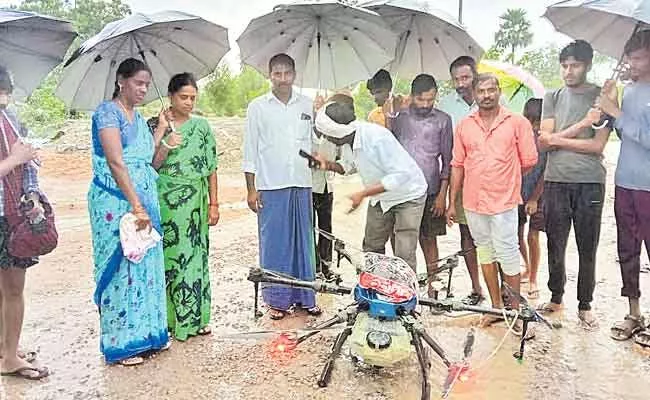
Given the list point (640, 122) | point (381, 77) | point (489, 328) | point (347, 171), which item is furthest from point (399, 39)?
point (489, 328)

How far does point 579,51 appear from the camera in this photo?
421cm

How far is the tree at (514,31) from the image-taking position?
39.0 meters

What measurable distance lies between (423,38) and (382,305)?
2586mm

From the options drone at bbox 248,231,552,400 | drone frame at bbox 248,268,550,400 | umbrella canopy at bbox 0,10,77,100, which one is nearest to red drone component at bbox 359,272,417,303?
drone at bbox 248,231,552,400

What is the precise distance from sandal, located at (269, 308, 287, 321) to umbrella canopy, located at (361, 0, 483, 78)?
223 centimetres

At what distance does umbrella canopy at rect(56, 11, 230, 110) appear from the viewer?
3.55 metres

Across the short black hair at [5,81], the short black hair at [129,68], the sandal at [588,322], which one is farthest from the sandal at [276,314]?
the short black hair at [5,81]

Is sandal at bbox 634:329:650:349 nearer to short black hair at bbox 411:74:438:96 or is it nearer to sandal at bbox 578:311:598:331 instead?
sandal at bbox 578:311:598:331

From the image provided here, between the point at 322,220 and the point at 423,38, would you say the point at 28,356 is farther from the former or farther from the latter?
the point at 423,38

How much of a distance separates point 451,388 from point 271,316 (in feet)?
5.39

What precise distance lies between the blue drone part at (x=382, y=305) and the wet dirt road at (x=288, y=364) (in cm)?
46

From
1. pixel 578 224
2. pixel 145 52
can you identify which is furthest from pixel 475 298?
pixel 145 52

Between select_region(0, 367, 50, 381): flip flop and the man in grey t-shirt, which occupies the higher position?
the man in grey t-shirt

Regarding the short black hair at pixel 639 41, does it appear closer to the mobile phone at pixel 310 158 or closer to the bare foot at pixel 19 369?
the mobile phone at pixel 310 158
